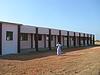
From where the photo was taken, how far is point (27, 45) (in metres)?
41.2

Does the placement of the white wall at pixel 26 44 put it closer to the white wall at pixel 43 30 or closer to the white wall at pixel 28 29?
the white wall at pixel 43 30

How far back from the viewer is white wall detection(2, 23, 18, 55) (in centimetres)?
2869

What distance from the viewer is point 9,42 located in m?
30.0

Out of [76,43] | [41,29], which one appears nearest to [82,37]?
[76,43]

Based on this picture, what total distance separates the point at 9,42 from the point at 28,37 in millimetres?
11729

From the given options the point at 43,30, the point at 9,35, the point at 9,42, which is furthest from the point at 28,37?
the point at 9,42

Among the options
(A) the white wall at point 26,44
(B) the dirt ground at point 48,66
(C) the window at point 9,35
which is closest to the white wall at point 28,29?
(A) the white wall at point 26,44

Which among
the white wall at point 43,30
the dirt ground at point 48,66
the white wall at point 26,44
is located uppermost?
the white wall at point 43,30

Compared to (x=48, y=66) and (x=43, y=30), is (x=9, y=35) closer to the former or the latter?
(x=43, y=30)

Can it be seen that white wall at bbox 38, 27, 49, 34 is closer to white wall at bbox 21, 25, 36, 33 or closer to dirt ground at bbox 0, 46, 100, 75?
white wall at bbox 21, 25, 36, 33

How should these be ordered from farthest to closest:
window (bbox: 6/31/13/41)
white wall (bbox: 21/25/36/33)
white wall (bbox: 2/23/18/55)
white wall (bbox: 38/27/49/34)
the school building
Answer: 1. white wall (bbox: 38/27/49/34)
2. white wall (bbox: 21/25/36/33)
3. window (bbox: 6/31/13/41)
4. the school building
5. white wall (bbox: 2/23/18/55)

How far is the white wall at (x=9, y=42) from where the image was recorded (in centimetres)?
2869

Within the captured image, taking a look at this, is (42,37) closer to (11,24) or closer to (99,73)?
(11,24)

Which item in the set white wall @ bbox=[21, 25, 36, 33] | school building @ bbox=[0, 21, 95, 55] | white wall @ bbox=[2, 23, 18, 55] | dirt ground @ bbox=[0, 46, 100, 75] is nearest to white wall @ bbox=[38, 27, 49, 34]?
school building @ bbox=[0, 21, 95, 55]
